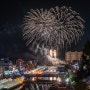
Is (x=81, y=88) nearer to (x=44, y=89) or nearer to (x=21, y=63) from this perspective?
(x=44, y=89)

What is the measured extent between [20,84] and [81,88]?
103 feet

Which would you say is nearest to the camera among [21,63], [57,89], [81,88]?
[81,88]

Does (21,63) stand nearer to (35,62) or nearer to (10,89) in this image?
(35,62)

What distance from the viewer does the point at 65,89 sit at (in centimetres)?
2845

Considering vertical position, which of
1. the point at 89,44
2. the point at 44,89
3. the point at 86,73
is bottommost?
the point at 44,89

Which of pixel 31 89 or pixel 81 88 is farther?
pixel 31 89

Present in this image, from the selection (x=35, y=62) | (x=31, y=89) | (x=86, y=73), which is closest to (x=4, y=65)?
(x=35, y=62)

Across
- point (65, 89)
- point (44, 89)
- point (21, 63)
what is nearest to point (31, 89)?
point (44, 89)

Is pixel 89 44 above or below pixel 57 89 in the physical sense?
above

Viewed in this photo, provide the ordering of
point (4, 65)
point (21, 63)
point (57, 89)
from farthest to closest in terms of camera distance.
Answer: point (21, 63), point (4, 65), point (57, 89)

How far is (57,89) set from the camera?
27750 mm

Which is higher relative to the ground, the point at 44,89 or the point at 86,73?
the point at 86,73

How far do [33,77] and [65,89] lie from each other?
116ft

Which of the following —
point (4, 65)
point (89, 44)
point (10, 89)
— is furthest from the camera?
point (4, 65)
